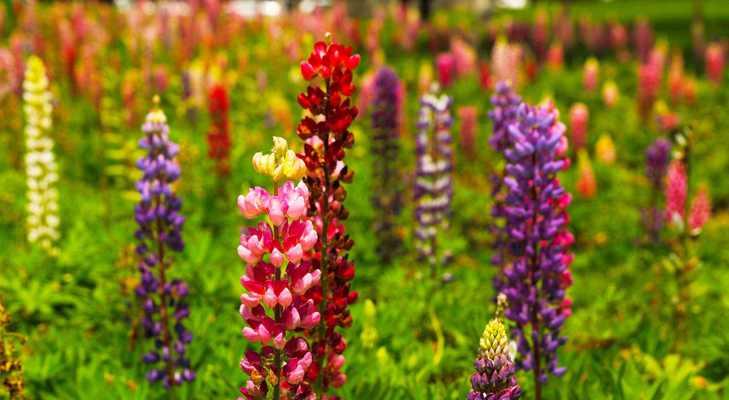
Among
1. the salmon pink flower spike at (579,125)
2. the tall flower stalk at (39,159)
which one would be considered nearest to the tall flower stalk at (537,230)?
the tall flower stalk at (39,159)

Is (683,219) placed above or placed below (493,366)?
above

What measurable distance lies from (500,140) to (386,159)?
1.73 meters

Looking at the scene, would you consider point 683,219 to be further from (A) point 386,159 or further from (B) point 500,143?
(A) point 386,159

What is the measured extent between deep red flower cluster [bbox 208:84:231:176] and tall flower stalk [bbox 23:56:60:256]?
156 centimetres

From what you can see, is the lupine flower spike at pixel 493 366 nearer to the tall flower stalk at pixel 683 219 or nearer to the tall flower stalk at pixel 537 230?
the tall flower stalk at pixel 537 230

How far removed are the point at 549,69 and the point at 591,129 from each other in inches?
103

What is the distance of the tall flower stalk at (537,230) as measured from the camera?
363 centimetres

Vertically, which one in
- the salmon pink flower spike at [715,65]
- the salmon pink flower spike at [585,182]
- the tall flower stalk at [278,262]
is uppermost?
the salmon pink flower spike at [715,65]

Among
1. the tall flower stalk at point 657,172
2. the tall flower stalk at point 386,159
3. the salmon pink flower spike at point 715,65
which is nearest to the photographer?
the tall flower stalk at point 386,159

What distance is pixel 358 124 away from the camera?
35.7ft

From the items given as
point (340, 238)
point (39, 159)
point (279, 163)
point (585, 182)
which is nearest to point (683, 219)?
point (340, 238)

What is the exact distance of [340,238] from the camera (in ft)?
9.52

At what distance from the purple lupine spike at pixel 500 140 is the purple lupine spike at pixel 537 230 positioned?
0.80 metres

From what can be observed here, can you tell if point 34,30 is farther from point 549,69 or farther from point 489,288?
point 549,69
